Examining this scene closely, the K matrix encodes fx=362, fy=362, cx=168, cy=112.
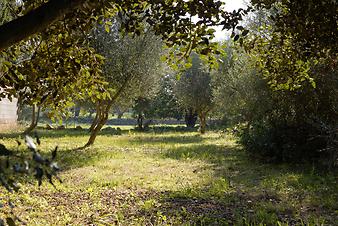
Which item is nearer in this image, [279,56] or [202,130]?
[279,56]

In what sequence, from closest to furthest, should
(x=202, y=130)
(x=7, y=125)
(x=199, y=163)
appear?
(x=199, y=163) < (x=7, y=125) < (x=202, y=130)

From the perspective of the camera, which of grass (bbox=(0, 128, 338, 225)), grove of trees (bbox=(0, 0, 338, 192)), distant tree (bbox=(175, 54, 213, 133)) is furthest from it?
distant tree (bbox=(175, 54, 213, 133))

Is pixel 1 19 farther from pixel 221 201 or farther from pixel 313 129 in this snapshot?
pixel 313 129

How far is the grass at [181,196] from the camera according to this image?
20.8 ft

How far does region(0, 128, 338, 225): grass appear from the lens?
6.35m

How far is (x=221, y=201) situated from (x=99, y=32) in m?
13.2

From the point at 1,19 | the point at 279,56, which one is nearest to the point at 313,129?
the point at 279,56

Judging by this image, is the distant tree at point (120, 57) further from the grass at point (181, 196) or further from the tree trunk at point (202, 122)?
the tree trunk at point (202, 122)

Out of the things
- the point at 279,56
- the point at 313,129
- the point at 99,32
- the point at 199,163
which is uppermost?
the point at 99,32

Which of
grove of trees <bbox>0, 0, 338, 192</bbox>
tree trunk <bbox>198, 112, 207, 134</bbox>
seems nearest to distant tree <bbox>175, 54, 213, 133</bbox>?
tree trunk <bbox>198, 112, 207, 134</bbox>

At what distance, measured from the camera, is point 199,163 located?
1388 centimetres

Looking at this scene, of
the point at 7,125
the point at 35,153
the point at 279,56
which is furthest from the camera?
the point at 7,125

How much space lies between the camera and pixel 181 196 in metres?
8.11

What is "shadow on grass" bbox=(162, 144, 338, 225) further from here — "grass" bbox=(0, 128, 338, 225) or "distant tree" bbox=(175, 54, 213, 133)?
"distant tree" bbox=(175, 54, 213, 133)
